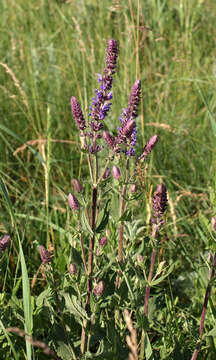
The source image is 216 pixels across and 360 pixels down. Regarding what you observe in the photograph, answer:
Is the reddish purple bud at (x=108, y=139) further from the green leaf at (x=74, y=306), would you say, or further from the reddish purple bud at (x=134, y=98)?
the green leaf at (x=74, y=306)

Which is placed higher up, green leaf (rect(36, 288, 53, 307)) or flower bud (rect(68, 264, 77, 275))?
flower bud (rect(68, 264, 77, 275))

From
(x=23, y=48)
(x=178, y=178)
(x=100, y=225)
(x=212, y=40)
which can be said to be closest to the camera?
(x=100, y=225)

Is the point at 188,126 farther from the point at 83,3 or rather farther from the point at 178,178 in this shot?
the point at 83,3

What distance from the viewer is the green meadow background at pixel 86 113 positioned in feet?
7.55

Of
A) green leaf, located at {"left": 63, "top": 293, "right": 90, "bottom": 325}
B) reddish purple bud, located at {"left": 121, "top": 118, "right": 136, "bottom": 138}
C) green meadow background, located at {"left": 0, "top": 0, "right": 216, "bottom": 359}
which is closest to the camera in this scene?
reddish purple bud, located at {"left": 121, "top": 118, "right": 136, "bottom": 138}

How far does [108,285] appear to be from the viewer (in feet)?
5.80

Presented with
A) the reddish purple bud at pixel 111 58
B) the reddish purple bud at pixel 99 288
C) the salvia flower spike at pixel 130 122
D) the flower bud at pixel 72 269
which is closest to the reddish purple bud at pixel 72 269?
the flower bud at pixel 72 269

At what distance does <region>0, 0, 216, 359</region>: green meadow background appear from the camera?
90.6 inches

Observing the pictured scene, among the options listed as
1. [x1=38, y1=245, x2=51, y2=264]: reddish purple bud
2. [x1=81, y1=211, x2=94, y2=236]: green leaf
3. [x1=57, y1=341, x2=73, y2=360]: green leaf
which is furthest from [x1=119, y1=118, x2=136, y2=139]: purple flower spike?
[x1=57, y1=341, x2=73, y2=360]: green leaf

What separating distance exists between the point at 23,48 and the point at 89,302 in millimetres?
2719

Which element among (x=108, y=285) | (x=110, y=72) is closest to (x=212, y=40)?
(x=110, y=72)

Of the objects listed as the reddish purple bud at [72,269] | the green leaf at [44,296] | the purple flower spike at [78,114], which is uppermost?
the purple flower spike at [78,114]

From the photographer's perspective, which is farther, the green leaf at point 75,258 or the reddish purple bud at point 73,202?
the green leaf at point 75,258

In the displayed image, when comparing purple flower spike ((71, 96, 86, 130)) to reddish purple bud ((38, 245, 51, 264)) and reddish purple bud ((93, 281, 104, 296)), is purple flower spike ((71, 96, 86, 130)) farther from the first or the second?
reddish purple bud ((93, 281, 104, 296))
